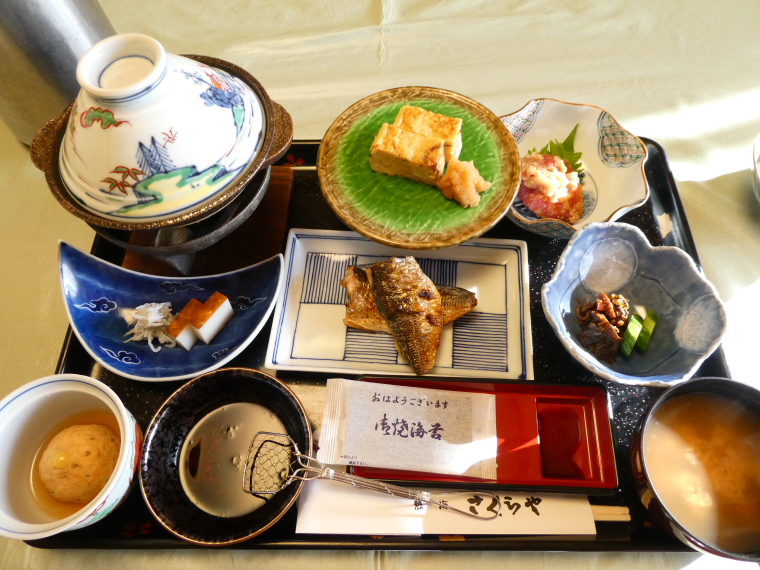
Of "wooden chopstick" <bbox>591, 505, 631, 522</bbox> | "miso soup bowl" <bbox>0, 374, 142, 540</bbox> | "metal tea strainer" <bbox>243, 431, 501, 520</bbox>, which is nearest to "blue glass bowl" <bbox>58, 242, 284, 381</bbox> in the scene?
"miso soup bowl" <bbox>0, 374, 142, 540</bbox>

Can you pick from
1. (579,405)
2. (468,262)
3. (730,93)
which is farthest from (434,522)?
(730,93)

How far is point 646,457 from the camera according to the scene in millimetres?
1096

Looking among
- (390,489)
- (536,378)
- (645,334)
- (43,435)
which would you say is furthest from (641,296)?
(43,435)

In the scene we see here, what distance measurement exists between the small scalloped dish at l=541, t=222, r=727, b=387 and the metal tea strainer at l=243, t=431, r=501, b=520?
1.67ft

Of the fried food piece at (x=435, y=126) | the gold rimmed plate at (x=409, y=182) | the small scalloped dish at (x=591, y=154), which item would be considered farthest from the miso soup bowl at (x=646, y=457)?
the fried food piece at (x=435, y=126)

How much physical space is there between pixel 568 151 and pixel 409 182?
664 mm

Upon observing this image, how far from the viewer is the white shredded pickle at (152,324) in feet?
4.34

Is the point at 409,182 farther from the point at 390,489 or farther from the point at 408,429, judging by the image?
the point at 390,489

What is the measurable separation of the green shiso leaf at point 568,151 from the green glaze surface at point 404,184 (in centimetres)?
31

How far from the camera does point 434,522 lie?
1.10 m

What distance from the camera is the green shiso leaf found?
1641 mm

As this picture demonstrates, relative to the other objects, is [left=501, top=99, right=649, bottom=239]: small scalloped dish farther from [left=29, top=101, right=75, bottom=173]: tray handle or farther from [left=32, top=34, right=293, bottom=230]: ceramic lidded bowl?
[left=29, top=101, right=75, bottom=173]: tray handle

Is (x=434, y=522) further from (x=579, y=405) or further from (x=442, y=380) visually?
(x=579, y=405)

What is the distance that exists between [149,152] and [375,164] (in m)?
0.65
